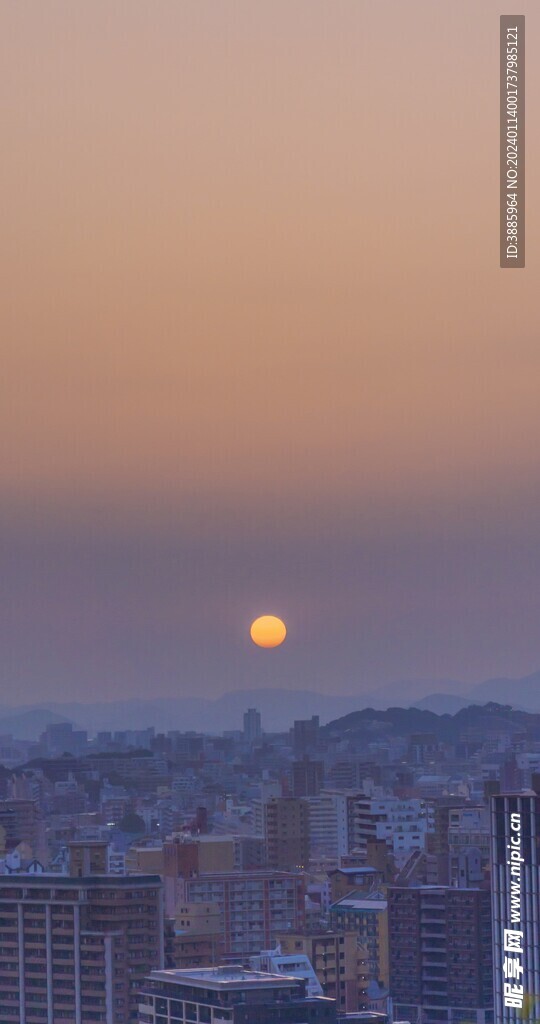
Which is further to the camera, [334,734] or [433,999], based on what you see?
[334,734]

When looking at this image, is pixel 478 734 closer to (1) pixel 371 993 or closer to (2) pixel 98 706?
(2) pixel 98 706

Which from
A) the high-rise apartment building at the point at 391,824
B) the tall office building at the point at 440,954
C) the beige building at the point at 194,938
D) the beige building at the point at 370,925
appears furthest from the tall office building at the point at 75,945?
the high-rise apartment building at the point at 391,824

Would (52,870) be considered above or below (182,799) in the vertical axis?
above

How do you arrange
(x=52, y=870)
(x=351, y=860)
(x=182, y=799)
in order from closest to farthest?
(x=52, y=870)
(x=351, y=860)
(x=182, y=799)

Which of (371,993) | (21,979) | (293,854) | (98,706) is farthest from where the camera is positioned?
(98,706)

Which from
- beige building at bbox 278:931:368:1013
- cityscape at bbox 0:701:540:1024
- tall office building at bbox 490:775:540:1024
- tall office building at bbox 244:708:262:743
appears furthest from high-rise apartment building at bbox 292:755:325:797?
tall office building at bbox 490:775:540:1024

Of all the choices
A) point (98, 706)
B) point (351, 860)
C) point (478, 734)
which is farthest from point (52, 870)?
point (478, 734)
